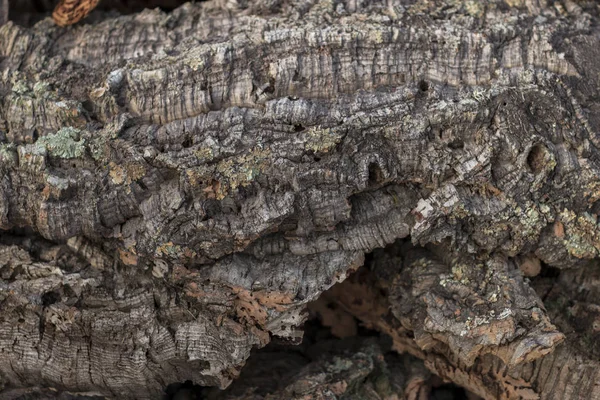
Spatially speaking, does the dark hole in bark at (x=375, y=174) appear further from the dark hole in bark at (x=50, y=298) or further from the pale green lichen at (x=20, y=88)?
the pale green lichen at (x=20, y=88)

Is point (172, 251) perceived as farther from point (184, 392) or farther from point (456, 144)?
point (456, 144)

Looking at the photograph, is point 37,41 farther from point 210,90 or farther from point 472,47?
point 472,47

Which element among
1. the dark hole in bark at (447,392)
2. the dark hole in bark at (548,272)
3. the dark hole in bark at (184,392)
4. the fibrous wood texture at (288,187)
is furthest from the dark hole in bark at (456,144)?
the dark hole in bark at (184,392)

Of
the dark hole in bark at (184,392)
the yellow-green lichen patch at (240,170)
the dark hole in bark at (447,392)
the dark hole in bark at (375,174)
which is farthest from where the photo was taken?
the dark hole in bark at (447,392)

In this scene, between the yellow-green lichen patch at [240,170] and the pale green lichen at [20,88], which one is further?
→ the pale green lichen at [20,88]

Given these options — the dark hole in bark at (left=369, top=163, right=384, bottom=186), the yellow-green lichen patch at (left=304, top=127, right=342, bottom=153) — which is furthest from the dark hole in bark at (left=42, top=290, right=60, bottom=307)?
the dark hole in bark at (left=369, top=163, right=384, bottom=186)

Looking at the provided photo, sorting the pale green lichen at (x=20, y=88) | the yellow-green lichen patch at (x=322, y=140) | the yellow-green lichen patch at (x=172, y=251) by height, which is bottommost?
the yellow-green lichen patch at (x=172, y=251)

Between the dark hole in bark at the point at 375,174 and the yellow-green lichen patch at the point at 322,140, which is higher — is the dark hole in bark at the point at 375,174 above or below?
below

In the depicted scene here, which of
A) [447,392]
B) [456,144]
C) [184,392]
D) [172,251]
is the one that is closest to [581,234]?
[456,144]
